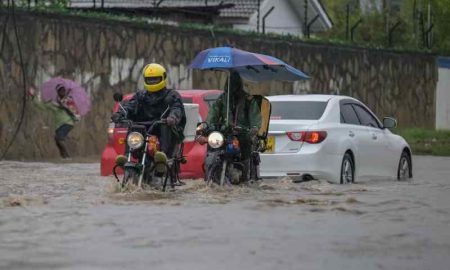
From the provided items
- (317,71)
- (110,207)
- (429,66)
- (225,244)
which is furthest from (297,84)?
(225,244)

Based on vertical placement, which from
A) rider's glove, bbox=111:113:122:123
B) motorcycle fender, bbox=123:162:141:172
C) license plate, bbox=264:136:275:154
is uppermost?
rider's glove, bbox=111:113:122:123

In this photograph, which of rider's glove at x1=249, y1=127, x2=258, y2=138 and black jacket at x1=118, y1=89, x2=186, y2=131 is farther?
rider's glove at x1=249, y1=127, x2=258, y2=138

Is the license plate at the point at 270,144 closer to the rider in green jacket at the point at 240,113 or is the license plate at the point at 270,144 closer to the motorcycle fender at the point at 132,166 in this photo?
the rider in green jacket at the point at 240,113

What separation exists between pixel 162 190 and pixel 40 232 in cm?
356

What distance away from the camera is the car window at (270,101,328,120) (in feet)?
56.3

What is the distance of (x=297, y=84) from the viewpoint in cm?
3450

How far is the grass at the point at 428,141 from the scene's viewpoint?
30.2 meters

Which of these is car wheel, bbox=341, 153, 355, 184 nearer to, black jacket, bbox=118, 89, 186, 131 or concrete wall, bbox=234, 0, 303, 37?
black jacket, bbox=118, 89, 186, 131

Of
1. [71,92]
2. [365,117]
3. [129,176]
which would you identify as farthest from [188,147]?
[71,92]

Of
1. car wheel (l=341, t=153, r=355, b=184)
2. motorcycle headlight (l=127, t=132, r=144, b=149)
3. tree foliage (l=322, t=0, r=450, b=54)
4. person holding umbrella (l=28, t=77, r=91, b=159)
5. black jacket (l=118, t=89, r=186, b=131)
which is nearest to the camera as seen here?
motorcycle headlight (l=127, t=132, r=144, b=149)

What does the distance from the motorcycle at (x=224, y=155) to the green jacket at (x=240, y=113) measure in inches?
8.0

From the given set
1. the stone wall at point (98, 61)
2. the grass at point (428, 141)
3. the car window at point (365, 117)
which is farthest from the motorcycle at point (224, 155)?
the grass at point (428, 141)

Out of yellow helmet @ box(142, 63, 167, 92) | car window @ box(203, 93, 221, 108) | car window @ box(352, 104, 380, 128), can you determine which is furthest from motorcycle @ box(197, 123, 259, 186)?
car window @ box(352, 104, 380, 128)

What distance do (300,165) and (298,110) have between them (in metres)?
1.15
